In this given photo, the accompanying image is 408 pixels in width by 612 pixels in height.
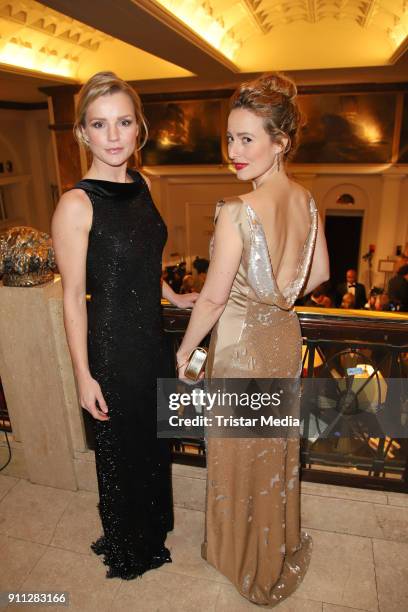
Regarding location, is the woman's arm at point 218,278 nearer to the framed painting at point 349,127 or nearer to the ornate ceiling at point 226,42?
the ornate ceiling at point 226,42

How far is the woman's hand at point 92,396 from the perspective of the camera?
1856 millimetres

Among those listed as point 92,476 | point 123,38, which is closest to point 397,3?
point 123,38

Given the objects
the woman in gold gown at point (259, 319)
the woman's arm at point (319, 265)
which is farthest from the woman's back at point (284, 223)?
the woman's arm at point (319, 265)

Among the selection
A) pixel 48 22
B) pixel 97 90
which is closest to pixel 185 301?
pixel 97 90

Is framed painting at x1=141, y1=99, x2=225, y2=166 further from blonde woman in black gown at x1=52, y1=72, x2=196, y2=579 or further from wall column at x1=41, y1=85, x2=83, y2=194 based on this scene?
blonde woman in black gown at x1=52, y1=72, x2=196, y2=579

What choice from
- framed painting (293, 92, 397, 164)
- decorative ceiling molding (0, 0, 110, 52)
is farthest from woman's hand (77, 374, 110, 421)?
framed painting (293, 92, 397, 164)

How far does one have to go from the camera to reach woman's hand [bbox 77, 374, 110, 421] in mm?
1856

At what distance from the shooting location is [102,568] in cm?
232

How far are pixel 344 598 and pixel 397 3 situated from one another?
9477 millimetres

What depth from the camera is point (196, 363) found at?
1816mm

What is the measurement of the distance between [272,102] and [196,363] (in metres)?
1.00

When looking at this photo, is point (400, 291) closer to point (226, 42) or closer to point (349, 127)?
point (349, 127)

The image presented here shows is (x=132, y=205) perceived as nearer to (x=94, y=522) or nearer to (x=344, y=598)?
(x=94, y=522)

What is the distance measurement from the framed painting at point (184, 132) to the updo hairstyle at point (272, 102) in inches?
442
